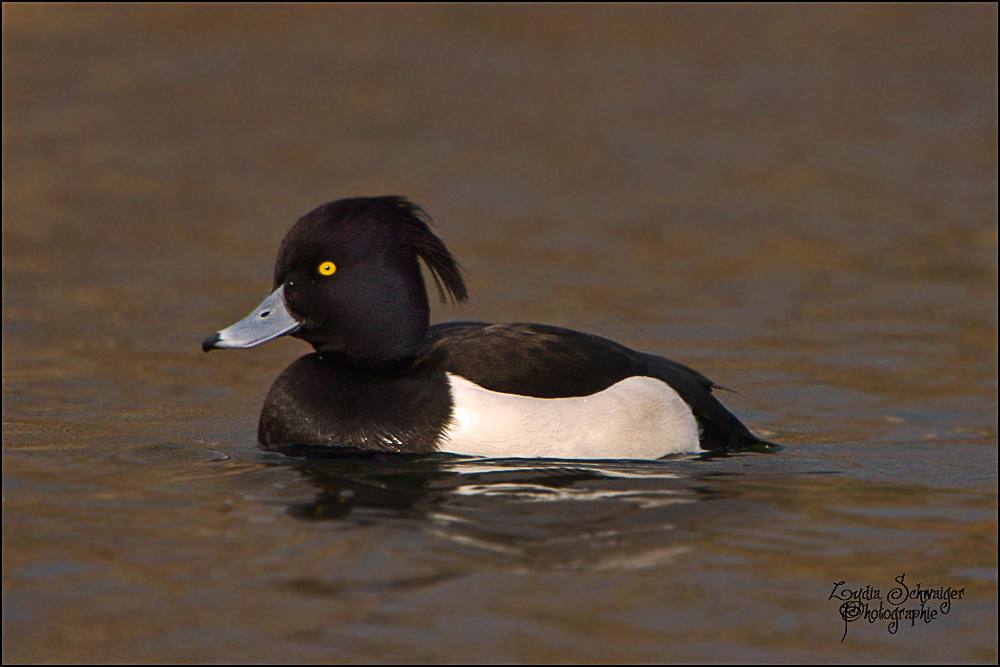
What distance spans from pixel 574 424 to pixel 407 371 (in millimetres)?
787

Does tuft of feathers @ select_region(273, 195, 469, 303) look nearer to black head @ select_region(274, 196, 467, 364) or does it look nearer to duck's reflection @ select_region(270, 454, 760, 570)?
black head @ select_region(274, 196, 467, 364)

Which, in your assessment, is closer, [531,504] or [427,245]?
[531,504]

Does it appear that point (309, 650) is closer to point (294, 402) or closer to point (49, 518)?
point (49, 518)

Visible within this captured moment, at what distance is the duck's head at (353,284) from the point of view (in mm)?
6094

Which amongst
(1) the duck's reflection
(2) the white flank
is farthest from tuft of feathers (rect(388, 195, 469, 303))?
(1) the duck's reflection

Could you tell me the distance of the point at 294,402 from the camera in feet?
19.9

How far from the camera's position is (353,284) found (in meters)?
6.13

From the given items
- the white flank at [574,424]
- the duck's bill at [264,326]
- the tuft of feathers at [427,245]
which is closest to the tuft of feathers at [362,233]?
the tuft of feathers at [427,245]

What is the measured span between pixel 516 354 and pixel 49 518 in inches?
82.2

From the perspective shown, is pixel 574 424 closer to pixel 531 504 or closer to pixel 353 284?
pixel 531 504

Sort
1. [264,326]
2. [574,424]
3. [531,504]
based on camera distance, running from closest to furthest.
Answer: [531,504] < [574,424] < [264,326]

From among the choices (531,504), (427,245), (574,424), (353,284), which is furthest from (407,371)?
(531,504)

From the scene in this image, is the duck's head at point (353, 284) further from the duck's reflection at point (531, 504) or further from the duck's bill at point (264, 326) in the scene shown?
the duck's reflection at point (531, 504)

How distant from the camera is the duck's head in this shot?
609 centimetres
